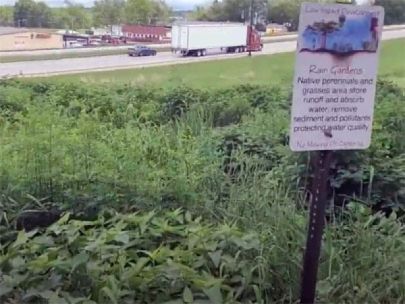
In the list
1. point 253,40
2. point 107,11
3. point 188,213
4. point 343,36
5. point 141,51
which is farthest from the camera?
point 141,51

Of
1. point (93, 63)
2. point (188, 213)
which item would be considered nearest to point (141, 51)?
point (93, 63)

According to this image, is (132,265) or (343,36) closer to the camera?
(343,36)

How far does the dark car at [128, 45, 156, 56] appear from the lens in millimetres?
4793

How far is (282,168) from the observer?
2.53 m

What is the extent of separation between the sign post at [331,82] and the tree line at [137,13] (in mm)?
2669

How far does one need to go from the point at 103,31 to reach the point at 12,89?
895 mm

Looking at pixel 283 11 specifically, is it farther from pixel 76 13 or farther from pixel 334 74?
pixel 334 74

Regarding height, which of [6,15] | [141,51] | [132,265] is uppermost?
[6,15]

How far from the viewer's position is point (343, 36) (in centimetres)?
138

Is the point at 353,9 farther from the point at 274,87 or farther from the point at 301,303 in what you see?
the point at 274,87

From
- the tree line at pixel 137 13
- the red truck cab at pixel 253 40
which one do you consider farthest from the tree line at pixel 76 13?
the red truck cab at pixel 253 40

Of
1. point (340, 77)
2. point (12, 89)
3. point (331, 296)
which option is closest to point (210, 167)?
point (331, 296)

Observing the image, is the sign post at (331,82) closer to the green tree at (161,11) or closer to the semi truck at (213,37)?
the green tree at (161,11)

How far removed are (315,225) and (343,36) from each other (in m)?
0.42
